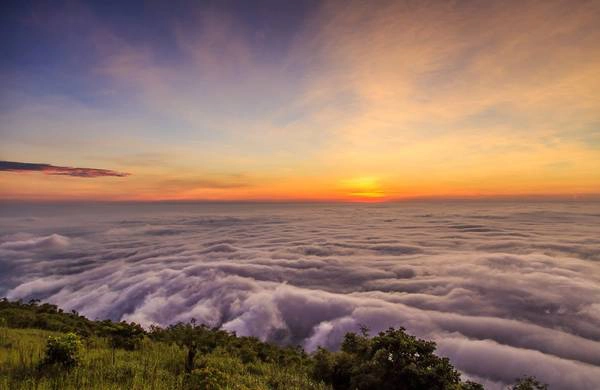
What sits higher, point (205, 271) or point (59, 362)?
point (59, 362)

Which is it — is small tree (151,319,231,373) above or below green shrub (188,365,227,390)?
below

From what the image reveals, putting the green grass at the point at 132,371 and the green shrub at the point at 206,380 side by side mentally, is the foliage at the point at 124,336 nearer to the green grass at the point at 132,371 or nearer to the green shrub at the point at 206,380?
the green grass at the point at 132,371

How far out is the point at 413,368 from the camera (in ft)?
29.7

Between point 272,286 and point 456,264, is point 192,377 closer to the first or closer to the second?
point 272,286

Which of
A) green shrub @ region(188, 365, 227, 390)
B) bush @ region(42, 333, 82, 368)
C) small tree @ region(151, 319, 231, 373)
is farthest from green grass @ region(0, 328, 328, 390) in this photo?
small tree @ region(151, 319, 231, 373)

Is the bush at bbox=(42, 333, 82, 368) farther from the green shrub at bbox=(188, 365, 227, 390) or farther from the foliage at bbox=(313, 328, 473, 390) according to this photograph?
the foliage at bbox=(313, 328, 473, 390)

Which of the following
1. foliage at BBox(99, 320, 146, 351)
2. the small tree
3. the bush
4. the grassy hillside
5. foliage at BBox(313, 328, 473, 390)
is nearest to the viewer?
the grassy hillside

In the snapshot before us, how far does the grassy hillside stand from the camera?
7715mm

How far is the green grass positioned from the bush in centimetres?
18

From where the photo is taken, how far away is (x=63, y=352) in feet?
26.4

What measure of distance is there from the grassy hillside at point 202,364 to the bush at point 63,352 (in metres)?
0.02

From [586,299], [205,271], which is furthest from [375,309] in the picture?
[205,271]

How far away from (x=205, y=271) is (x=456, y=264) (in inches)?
2540

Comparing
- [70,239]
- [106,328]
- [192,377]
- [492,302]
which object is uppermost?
[192,377]
